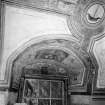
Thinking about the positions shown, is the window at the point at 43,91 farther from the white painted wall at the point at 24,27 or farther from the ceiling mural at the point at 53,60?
the white painted wall at the point at 24,27

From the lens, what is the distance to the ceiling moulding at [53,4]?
479 cm

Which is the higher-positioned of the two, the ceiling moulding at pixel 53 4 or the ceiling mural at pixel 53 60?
the ceiling moulding at pixel 53 4

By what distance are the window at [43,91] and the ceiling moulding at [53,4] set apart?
2639mm

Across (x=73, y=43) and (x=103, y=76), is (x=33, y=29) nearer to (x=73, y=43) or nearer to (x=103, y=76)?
(x=73, y=43)

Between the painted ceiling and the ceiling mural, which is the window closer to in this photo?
the ceiling mural

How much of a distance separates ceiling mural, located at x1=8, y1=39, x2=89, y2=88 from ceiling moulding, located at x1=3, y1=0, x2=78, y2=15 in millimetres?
1120

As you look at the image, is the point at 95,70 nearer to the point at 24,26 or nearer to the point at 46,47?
the point at 46,47

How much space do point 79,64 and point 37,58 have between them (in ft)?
5.30

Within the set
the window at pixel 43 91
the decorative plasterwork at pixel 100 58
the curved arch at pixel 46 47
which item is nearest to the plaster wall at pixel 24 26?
the curved arch at pixel 46 47

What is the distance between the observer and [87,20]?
553 cm

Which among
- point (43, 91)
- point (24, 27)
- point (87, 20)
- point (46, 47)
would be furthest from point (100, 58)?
point (24, 27)

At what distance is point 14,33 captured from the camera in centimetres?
532

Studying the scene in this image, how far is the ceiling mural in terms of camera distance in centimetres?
583

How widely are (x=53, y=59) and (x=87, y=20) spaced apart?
1.85 meters
